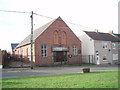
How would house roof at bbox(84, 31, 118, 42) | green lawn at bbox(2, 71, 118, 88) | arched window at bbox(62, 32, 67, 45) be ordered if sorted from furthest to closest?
house roof at bbox(84, 31, 118, 42) → arched window at bbox(62, 32, 67, 45) → green lawn at bbox(2, 71, 118, 88)

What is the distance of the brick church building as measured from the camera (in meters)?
34.7

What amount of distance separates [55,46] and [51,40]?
155cm

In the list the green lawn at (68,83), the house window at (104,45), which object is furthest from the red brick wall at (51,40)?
the green lawn at (68,83)

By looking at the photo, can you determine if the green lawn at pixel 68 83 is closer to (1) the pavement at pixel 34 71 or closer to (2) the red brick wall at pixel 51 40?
(1) the pavement at pixel 34 71

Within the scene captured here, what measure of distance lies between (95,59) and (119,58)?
10.4 m

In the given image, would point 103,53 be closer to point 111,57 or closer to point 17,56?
point 111,57

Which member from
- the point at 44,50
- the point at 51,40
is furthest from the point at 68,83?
the point at 51,40

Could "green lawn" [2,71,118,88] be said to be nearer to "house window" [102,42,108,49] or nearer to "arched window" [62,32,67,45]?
"arched window" [62,32,67,45]

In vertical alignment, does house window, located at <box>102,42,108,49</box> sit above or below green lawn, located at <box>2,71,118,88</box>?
above

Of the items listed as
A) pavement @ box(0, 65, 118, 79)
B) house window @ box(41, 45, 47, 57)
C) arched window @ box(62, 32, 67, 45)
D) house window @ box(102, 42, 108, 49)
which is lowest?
pavement @ box(0, 65, 118, 79)

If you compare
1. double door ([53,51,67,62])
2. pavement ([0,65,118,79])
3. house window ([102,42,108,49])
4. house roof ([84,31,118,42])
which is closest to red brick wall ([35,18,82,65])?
double door ([53,51,67,62])

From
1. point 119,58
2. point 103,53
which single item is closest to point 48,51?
point 103,53

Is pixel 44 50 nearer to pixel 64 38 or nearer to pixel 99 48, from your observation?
pixel 64 38

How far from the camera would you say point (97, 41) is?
44.2 metres
